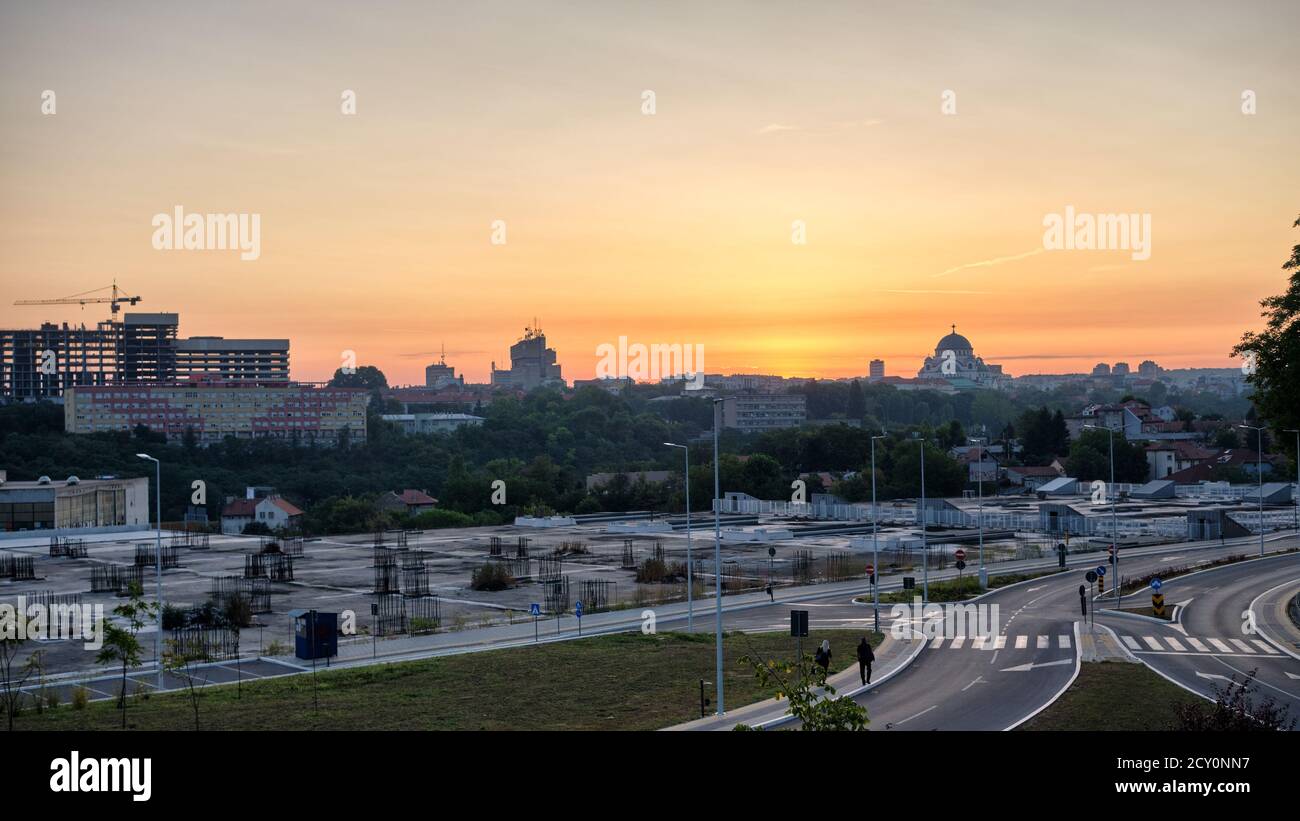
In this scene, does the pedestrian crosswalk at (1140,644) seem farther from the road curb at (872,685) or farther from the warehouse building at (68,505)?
the warehouse building at (68,505)

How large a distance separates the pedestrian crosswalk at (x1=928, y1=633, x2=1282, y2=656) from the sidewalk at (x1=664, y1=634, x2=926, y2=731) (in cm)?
143

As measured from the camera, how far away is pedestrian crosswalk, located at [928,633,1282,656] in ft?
120

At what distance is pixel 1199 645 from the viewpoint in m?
37.7

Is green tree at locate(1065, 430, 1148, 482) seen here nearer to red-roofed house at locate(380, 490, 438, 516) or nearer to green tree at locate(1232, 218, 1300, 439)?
red-roofed house at locate(380, 490, 438, 516)

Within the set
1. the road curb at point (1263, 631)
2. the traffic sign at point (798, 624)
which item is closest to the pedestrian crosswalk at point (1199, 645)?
the road curb at point (1263, 631)

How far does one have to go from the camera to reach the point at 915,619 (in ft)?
146

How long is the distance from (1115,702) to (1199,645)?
41.9 feet

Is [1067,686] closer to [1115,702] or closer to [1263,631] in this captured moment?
[1115,702]

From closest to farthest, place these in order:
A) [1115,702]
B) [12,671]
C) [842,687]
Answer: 1. [1115,702]
2. [842,687]
3. [12,671]

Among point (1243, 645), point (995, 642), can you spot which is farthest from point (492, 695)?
point (1243, 645)

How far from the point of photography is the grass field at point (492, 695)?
26703 mm

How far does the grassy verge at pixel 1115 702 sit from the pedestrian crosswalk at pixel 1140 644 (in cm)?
466
